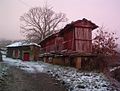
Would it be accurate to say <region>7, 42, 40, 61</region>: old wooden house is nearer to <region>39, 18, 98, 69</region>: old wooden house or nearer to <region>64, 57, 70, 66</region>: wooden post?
<region>39, 18, 98, 69</region>: old wooden house

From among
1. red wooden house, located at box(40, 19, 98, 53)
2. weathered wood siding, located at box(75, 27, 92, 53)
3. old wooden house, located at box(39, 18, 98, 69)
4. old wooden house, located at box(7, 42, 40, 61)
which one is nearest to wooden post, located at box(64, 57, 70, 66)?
old wooden house, located at box(39, 18, 98, 69)

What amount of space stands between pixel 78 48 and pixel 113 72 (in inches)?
215

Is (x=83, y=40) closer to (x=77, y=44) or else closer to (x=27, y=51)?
(x=77, y=44)

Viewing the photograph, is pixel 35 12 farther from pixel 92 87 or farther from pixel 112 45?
pixel 92 87

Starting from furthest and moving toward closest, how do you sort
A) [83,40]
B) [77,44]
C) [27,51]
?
[27,51]
[83,40]
[77,44]

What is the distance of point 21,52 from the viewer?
48906 millimetres

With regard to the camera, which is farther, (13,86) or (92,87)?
(92,87)

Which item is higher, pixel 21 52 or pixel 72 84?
pixel 21 52

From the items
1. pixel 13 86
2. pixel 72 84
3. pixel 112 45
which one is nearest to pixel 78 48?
pixel 112 45

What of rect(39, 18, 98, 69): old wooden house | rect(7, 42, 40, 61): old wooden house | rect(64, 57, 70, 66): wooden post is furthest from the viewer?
rect(7, 42, 40, 61): old wooden house

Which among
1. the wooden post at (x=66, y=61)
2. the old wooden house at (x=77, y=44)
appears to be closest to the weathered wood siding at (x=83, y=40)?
the old wooden house at (x=77, y=44)

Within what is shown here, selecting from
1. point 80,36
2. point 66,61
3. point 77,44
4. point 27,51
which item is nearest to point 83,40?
point 80,36

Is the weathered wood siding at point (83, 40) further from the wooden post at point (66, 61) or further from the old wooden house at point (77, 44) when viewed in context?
the wooden post at point (66, 61)

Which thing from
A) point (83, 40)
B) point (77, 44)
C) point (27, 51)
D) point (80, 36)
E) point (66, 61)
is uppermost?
point (80, 36)
